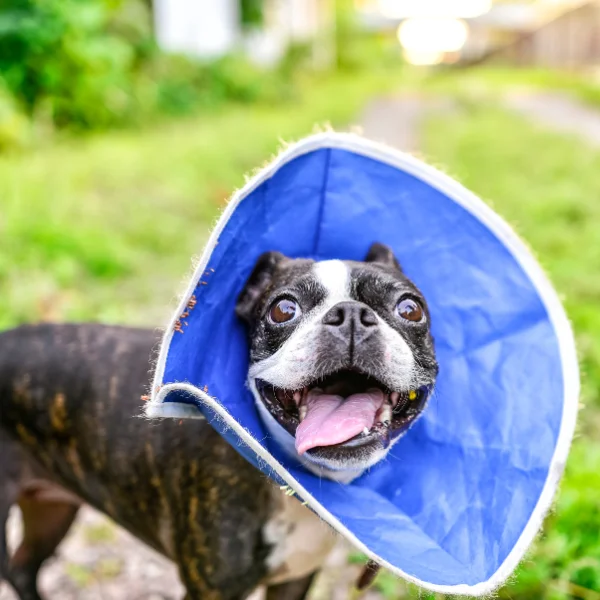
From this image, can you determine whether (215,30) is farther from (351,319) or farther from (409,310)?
(351,319)

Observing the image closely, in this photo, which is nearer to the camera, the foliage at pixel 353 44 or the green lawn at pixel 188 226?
the green lawn at pixel 188 226

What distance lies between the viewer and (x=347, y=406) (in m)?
1.92

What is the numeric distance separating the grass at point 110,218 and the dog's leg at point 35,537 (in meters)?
1.27

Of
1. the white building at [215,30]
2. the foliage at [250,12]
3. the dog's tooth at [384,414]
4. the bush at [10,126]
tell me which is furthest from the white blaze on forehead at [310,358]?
the foliage at [250,12]

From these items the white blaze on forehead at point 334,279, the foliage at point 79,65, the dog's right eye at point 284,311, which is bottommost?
the dog's right eye at point 284,311

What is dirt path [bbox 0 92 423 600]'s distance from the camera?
2.85 m

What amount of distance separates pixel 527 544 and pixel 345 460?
447mm

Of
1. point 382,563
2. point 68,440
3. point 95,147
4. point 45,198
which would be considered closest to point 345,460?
point 382,563

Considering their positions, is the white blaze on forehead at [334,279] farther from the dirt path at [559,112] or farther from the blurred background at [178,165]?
the dirt path at [559,112]

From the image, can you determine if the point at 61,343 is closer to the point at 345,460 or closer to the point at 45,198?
the point at 345,460

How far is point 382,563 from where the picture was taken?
4.92 feet

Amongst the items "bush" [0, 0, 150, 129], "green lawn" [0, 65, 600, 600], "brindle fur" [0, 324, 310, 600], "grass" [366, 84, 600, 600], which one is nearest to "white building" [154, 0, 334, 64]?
"green lawn" [0, 65, 600, 600]

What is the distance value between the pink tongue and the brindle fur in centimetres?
27

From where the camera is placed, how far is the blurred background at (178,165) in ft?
9.70
